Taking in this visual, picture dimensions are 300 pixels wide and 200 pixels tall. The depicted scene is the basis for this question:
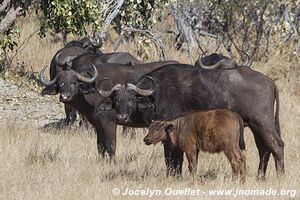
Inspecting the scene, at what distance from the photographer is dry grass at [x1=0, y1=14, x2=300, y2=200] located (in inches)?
391

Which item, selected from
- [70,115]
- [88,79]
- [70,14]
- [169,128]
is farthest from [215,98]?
[70,115]

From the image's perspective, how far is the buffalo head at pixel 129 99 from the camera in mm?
11409

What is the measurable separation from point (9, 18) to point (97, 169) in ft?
27.8

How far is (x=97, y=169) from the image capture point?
11375 mm

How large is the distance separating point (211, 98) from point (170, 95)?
612 mm

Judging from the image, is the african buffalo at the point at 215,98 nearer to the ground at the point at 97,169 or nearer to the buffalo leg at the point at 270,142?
the buffalo leg at the point at 270,142

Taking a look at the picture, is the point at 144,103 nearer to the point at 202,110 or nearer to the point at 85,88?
the point at 202,110

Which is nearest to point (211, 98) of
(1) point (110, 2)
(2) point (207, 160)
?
(2) point (207, 160)

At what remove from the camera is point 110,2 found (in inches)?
760

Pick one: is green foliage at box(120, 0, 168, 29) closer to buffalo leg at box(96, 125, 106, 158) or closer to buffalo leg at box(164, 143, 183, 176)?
buffalo leg at box(96, 125, 106, 158)

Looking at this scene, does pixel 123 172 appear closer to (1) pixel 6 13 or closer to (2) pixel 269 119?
(2) pixel 269 119

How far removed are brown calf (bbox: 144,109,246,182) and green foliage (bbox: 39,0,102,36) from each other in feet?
20.8

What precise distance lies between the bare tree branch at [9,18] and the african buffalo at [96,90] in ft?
18.1

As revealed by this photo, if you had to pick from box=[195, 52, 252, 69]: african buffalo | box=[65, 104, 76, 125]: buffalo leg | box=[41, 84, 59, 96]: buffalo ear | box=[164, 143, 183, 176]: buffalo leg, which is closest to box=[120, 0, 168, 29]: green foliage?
box=[65, 104, 76, 125]: buffalo leg
